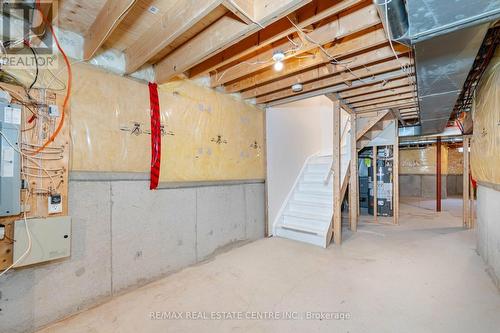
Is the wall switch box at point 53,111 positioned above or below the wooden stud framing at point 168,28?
below

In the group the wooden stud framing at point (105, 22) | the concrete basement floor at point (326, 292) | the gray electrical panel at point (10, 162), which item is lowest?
the concrete basement floor at point (326, 292)

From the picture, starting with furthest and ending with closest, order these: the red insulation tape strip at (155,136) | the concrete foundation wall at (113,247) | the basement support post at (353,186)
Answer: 1. the basement support post at (353,186)
2. the red insulation tape strip at (155,136)
3. the concrete foundation wall at (113,247)

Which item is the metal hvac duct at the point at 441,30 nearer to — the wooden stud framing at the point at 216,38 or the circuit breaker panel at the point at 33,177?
the wooden stud framing at the point at 216,38

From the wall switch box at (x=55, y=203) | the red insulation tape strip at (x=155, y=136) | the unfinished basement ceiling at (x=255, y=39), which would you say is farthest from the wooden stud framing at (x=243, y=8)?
the wall switch box at (x=55, y=203)

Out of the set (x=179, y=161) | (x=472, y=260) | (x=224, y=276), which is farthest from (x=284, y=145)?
(x=472, y=260)

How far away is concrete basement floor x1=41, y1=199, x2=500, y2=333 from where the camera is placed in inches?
71.3

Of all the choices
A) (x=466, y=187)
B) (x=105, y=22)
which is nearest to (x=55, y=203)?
(x=105, y=22)

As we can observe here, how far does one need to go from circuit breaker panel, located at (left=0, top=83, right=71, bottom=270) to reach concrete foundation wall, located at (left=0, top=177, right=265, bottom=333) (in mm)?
127

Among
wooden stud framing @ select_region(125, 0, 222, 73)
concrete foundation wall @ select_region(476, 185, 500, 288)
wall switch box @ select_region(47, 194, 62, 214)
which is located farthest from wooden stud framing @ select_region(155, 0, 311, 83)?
concrete foundation wall @ select_region(476, 185, 500, 288)

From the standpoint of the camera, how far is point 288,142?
469 cm

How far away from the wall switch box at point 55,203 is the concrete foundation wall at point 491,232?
3932 mm

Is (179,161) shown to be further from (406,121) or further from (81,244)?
(406,121)

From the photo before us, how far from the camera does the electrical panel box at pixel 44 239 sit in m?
1.70

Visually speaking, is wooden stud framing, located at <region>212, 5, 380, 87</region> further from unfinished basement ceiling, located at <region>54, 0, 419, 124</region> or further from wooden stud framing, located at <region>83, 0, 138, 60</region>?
wooden stud framing, located at <region>83, 0, 138, 60</region>
